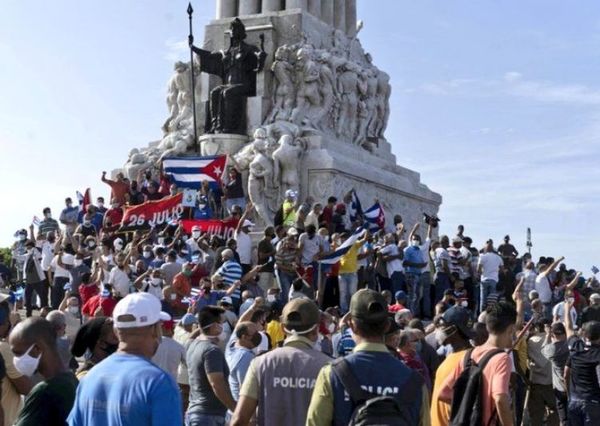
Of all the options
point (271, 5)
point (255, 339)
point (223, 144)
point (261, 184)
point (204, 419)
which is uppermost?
point (271, 5)

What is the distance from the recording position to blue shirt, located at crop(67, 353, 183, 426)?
16.4ft

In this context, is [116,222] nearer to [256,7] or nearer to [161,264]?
[161,264]

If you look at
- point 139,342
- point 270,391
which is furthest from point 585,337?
point 139,342

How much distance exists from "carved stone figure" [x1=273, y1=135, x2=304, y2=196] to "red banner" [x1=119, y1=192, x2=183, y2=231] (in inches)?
119

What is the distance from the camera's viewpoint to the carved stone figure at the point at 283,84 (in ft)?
92.8

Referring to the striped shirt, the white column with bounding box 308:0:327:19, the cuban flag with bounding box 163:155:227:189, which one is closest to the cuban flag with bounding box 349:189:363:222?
the cuban flag with bounding box 163:155:227:189

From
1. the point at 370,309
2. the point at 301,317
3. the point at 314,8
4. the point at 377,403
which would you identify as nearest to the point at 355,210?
the point at 314,8

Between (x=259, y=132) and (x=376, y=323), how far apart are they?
847 inches

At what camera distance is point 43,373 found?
573 centimetres

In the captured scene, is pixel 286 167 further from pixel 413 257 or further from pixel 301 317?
pixel 301 317

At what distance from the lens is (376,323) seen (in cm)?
546

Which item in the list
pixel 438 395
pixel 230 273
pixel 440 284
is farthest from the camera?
pixel 440 284

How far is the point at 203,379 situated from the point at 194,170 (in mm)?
17469

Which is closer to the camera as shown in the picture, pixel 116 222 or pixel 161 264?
pixel 161 264
